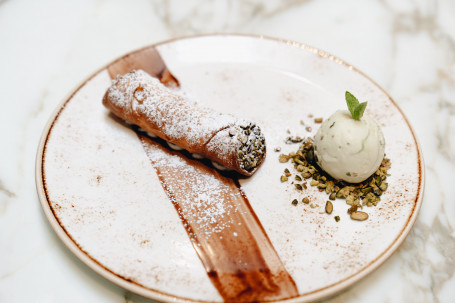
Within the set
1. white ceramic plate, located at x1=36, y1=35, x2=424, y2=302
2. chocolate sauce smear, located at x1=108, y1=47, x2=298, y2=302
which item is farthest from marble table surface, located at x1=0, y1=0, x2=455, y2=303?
chocolate sauce smear, located at x1=108, y1=47, x2=298, y2=302

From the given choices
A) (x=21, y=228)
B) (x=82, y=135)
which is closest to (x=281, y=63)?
(x=82, y=135)

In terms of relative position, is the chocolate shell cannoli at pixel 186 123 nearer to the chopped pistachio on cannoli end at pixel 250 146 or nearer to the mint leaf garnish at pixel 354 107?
A: the chopped pistachio on cannoli end at pixel 250 146

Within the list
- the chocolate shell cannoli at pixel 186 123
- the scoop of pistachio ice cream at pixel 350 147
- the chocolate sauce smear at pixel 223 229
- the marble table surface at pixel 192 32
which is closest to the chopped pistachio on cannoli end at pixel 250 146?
the chocolate shell cannoli at pixel 186 123

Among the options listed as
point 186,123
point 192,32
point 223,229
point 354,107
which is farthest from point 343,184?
point 192,32

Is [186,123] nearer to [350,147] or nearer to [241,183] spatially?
[241,183]

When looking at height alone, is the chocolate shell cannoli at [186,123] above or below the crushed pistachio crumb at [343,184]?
above

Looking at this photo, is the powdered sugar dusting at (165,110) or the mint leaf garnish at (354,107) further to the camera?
the powdered sugar dusting at (165,110)
